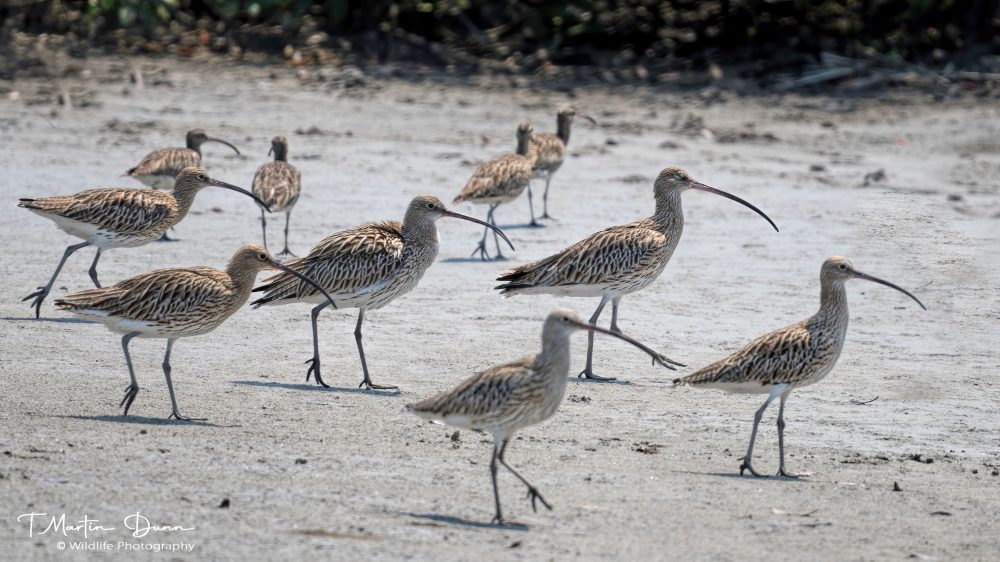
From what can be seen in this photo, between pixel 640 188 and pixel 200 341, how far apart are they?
6.80 metres

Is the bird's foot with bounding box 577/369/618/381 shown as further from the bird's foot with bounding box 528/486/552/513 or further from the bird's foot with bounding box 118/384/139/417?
the bird's foot with bounding box 118/384/139/417

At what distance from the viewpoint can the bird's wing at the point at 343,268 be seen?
390 inches

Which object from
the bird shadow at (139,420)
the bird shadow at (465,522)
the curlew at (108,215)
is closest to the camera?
the bird shadow at (465,522)

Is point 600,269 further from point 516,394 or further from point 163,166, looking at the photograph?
point 163,166

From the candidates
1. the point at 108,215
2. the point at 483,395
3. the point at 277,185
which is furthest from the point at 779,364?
the point at 277,185

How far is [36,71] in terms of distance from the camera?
2061cm

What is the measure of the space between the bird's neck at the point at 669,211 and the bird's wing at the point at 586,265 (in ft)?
1.33

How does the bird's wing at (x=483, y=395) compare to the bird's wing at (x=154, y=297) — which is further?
the bird's wing at (x=154, y=297)

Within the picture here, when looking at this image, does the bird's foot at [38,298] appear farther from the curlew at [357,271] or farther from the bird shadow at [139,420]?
the bird shadow at [139,420]

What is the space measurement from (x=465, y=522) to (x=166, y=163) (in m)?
8.50

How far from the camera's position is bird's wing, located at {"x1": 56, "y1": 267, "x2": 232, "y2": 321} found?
8.52 metres

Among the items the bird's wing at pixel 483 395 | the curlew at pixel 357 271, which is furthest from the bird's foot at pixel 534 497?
the curlew at pixel 357 271
